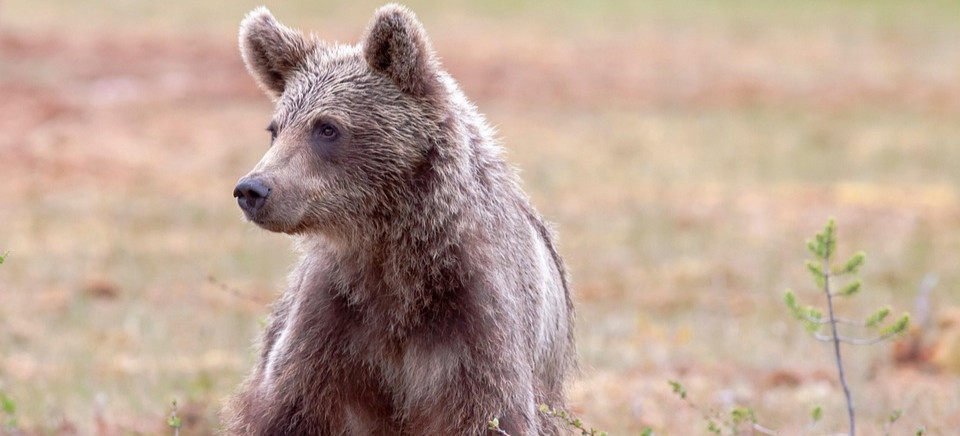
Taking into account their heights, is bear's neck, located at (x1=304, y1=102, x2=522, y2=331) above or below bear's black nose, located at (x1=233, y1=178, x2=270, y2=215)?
above

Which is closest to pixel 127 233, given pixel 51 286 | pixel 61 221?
pixel 61 221

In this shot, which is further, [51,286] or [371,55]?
[51,286]

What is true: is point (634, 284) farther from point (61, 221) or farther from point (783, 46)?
point (783, 46)

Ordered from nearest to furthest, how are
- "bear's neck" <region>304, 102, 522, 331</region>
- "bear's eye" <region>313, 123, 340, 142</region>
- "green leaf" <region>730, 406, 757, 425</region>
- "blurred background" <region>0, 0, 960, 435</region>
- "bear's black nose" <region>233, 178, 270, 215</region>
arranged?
"bear's black nose" <region>233, 178, 270, 215</region>, "bear's neck" <region>304, 102, 522, 331</region>, "bear's eye" <region>313, 123, 340, 142</region>, "green leaf" <region>730, 406, 757, 425</region>, "blurred background" <region>0, 0, 960, 435</region>

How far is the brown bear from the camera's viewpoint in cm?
522

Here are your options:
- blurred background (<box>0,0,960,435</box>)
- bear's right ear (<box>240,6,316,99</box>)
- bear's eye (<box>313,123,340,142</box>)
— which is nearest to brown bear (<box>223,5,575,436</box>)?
bear's eye (<box>313,123,340,142</box>)

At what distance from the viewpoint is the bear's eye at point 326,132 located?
5.49 metres

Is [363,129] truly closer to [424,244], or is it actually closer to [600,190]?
[424,244]

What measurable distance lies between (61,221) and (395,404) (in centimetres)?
1031

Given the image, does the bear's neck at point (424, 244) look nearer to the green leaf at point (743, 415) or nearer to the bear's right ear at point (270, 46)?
the bear's right ear at point (270, 46)

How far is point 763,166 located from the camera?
65.3ft

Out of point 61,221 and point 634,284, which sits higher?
point 634,284

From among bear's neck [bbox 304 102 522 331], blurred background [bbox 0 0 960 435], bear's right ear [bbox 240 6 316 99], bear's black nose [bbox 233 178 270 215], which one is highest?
blurred background [bbox 0 0 960 435]

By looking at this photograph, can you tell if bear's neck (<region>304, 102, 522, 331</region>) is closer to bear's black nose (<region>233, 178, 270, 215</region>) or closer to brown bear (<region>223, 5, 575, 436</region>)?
brown bear (<region>223, 5, 575, 436</region>)
